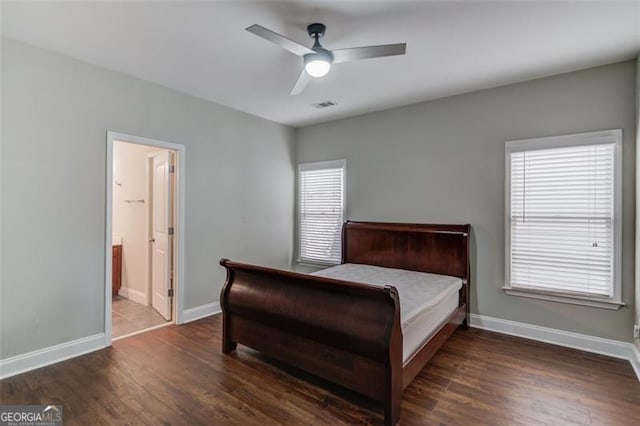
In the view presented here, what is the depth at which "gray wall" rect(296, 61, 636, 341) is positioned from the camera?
295 cm

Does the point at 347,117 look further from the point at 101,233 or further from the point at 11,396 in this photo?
the point at 11,396

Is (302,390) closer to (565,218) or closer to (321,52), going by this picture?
(321,52)

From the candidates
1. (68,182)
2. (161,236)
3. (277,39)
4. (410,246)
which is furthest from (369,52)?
(161,236)

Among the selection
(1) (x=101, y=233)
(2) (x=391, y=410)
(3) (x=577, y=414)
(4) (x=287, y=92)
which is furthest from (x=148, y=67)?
(3) (x=577, y=414)

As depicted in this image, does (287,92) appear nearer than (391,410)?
No

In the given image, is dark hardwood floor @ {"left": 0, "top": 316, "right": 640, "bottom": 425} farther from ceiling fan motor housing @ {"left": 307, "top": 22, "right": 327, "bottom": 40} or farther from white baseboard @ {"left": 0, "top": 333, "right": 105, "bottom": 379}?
ceiling fan motor housing @ {"left": 307, "top": 22, "right": 327, "bottom": 40}

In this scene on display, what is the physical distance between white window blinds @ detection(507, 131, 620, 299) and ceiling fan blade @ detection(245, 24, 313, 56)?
252 centimetres

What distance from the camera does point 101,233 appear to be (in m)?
3.09

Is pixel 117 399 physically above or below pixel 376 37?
below

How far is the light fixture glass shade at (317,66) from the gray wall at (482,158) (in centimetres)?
209

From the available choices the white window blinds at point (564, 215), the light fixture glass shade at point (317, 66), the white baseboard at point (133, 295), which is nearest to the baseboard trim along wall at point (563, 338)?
the white window blinds at point (564, 215)

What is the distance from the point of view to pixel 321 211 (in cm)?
506

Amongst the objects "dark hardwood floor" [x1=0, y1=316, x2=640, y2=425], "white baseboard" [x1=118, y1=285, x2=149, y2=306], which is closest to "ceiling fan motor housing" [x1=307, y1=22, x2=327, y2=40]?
"dark hardwood floor" [x1=0, y1=316, x2=640, y2=425]

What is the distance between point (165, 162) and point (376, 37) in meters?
2.78
